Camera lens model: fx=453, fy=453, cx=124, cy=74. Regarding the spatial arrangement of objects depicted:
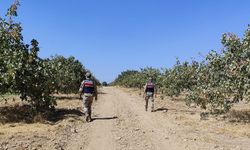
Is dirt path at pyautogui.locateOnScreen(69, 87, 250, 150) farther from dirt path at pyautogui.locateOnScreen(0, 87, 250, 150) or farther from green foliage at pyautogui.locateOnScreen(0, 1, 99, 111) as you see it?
green foliage at pyautogui.locateOnScreen(0, 1, 99, 111)

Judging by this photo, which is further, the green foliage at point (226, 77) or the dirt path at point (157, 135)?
the green foliage at point (226, 77)

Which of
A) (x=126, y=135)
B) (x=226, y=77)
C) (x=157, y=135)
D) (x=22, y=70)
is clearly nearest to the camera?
(x=126, y=135)

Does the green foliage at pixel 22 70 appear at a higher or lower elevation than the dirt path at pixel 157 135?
higher

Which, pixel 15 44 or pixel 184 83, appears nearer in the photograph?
pixel 15 44

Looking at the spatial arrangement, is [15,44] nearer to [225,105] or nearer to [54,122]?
[54,122]

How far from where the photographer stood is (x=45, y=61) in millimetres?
21516

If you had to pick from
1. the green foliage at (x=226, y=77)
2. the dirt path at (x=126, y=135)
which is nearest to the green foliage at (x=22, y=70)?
the dirt path at (x=126, y=135)

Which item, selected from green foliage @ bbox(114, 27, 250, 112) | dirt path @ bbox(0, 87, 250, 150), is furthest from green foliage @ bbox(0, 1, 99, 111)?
green foliage @ bbox(114, 27, 250, 112)

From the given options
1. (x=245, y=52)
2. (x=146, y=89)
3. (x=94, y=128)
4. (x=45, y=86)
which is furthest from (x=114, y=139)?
(x=146, y=89)

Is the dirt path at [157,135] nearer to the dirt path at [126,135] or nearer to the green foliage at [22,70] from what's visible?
the dirt path at [126,135]

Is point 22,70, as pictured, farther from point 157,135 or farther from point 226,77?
point 226,77

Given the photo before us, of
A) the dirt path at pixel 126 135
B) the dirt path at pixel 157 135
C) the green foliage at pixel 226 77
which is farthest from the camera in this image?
the green foliage at pixel 226 77

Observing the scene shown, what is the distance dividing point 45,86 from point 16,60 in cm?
188

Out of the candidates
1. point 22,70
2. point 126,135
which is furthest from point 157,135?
point 22,70
